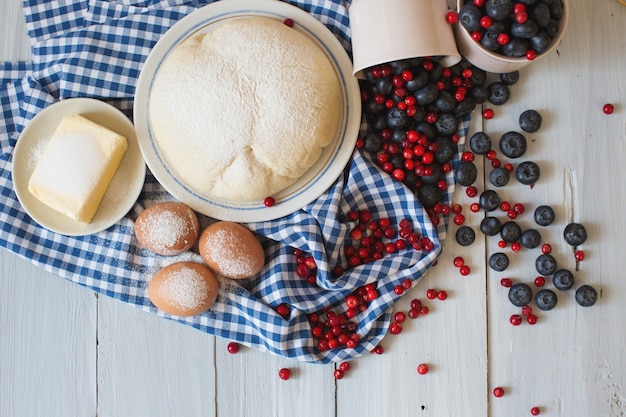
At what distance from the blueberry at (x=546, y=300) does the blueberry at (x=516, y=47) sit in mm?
548

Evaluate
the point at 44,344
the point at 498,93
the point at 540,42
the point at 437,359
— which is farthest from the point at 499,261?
the point at 44,344

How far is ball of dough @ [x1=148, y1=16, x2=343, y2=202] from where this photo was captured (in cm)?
132

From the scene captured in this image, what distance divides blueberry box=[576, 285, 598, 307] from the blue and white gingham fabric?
348mm

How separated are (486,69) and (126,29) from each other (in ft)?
2.71

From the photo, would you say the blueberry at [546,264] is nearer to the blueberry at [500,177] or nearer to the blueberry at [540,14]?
the blueberry at [500,177]

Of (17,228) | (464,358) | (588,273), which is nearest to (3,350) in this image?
(17,228)

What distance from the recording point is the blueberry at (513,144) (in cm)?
145

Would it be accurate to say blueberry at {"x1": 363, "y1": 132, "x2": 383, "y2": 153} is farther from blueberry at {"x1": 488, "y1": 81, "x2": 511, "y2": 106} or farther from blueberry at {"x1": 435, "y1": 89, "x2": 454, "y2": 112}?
blueberry at {"x1": 488, "y1": 81, "x2": 511, "y2": 106}

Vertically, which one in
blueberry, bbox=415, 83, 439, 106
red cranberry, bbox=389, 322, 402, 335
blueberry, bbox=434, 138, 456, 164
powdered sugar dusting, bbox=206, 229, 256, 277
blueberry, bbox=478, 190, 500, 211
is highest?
blueberry, bbox=415, 83, 439, 106

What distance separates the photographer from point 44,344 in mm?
1513

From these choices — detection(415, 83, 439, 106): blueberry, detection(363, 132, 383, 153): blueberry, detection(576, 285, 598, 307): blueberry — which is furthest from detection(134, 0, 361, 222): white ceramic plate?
detection(576, 285, 598, 307): blueberry

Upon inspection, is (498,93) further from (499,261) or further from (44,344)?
(44,344)

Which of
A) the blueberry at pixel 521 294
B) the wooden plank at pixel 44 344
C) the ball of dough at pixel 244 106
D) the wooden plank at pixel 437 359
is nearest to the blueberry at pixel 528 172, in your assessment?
the wooden plank at pixel 437 359

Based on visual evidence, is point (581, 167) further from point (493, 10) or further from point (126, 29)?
point (126, 29)
